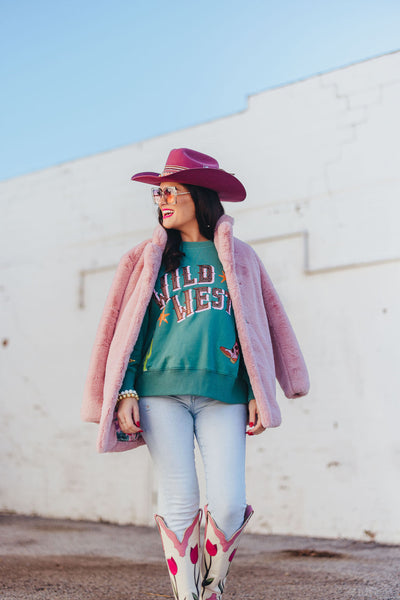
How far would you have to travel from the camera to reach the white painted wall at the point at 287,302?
5.73m

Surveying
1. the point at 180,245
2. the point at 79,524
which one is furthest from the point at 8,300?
the point at 180,245

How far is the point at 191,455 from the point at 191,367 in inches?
13.0

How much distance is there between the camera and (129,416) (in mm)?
2475

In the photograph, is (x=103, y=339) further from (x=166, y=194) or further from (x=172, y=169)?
(x=172, y=169)

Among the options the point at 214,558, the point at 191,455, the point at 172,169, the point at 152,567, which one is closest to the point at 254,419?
the point at 191,455

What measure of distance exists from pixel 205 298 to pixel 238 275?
0.72 feet


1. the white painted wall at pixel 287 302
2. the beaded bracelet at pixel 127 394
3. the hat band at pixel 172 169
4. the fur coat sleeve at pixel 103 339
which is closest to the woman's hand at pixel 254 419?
the beaded bracelet at pixel 127 394

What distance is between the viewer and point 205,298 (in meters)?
2.62

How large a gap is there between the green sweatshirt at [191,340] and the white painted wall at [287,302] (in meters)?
3.35

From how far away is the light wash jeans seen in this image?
2439mm

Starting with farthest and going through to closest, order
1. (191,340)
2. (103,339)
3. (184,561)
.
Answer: (103,339) < (191,340) < (184,561)

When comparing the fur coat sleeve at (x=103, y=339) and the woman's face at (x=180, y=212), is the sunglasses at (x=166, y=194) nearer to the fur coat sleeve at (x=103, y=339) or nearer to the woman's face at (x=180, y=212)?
the woman's face at (x=180, y=212)

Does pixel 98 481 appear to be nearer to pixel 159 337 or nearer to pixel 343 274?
pixel 343 274

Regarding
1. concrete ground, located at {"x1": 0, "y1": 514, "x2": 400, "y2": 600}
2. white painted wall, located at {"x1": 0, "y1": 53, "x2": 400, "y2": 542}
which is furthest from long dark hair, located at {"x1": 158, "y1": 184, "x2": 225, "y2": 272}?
white painted wall, located at {"x1": 0, "y1": 53, "x2": 400, "y2": 542}
